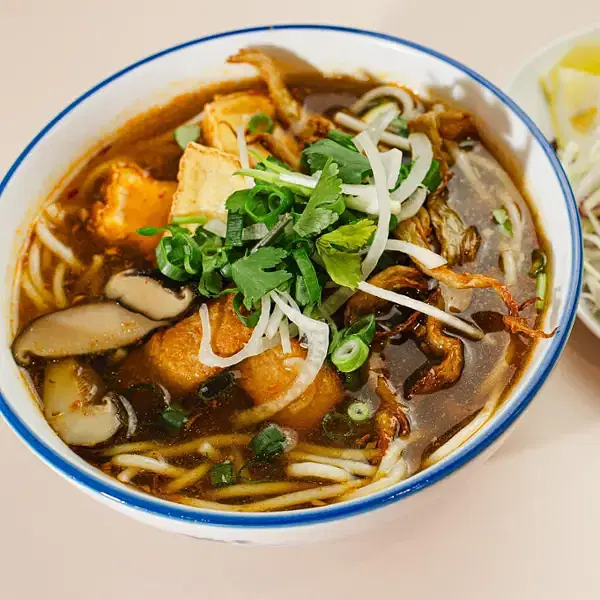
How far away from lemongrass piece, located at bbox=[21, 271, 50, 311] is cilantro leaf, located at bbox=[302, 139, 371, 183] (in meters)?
0.69

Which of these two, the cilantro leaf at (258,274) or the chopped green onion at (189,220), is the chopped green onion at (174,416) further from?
the chopped green onion at (189,220)

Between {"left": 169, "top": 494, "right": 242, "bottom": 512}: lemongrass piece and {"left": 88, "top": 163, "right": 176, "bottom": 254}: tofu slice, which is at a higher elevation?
{"left": 88, "top": 163, "right": 176, "bottom": 254}: tofu slice

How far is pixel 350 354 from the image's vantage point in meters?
1.46

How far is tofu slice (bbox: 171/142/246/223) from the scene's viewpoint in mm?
1738

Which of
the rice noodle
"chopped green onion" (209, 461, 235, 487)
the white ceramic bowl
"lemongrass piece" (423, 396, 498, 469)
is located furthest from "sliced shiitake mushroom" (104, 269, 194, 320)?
the white ceramic bowl

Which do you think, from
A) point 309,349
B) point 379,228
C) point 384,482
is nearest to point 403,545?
point 384,482

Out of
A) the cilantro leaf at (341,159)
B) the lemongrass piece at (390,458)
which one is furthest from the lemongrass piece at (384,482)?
the cilantro leaf at (341,159)

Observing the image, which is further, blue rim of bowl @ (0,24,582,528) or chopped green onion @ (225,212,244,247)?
chopped green onion @ (225,212,244,247)

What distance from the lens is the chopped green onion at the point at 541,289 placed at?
153 cm

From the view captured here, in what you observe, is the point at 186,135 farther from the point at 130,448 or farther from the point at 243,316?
the point at 130,448

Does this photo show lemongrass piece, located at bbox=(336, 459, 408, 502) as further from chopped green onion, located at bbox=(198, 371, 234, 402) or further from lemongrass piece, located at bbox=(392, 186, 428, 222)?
lemongrass piece, located at bbox=(392, 186, 428, 222)

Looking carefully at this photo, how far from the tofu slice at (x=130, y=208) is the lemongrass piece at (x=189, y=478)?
0.56 meters

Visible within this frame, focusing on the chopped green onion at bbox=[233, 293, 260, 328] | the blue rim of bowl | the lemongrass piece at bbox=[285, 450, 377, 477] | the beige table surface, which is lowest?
the beige table surface

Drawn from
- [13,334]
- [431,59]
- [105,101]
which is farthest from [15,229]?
[431,59]
